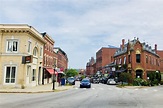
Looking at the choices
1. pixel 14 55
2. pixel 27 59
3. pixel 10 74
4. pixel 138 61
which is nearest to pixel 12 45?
pixel 14 55

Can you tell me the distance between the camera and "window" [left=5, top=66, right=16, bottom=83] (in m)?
31.6

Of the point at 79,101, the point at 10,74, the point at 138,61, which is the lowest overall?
the point at 79,101

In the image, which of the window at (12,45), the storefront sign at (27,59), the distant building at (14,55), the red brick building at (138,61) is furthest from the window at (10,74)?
the red brick building at (138,61)

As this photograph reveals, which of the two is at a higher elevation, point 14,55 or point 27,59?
point 14,55

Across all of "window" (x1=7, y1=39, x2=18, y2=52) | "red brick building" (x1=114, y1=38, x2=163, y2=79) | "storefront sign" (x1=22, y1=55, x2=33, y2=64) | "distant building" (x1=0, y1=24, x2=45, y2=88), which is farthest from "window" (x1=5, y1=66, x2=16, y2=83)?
"red brick building" (x1=114, y1=38, x2=163, y2=79)

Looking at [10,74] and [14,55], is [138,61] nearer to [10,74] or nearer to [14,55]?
[14,55]

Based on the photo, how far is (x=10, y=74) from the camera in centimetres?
3166

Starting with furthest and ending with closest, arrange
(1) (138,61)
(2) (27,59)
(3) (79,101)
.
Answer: (1) (138,61)
(2) (27,59)
(3) (79,101)

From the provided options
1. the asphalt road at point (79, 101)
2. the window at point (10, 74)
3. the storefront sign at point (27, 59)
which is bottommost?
the asphalt road at point (79, 101)

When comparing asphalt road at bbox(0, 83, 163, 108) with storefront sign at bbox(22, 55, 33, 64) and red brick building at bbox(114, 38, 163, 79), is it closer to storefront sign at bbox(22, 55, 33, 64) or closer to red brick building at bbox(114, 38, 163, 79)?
storefront sign at bbox(22, 55, 33, 64)

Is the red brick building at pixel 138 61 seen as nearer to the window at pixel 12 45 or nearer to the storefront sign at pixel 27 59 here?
the storefront sign at pixel 27 59

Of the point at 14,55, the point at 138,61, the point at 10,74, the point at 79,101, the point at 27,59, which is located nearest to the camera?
the point at 79,101

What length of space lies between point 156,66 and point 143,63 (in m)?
8.49

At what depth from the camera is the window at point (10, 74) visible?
31.6m
